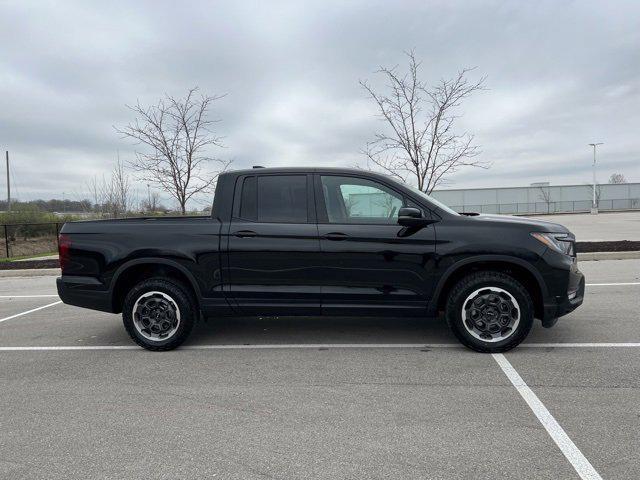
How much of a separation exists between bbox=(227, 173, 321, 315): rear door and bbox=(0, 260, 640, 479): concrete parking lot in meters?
0.56

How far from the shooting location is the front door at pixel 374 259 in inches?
180

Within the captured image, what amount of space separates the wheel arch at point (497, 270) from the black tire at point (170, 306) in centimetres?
254

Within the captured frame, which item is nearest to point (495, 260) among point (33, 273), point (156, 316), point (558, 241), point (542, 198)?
point (558, 241)

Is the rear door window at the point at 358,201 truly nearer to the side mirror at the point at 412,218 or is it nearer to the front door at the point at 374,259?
the front door at the point at 374,259

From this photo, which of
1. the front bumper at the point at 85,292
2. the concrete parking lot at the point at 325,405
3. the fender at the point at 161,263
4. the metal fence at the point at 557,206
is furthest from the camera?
the metal fence at the point at 557,206

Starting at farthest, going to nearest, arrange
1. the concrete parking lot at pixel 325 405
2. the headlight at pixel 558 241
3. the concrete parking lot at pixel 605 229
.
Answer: the concrete parking lot at pixel 605 229
the headlight at pixel 558 241
the concrete parking lot at pixel 325 405

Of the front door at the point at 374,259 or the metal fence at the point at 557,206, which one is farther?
the metal fence at the point at 557,206

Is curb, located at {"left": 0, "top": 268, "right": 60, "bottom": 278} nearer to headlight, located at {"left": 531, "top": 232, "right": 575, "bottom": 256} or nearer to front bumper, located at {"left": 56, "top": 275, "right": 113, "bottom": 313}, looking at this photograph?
front bumper, located at {"left": 56, "top": 275, "right": 113, "bottom": 313}

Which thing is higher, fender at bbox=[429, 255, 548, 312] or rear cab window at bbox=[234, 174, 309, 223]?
rear cab window at bbox=[234, 174, 309, 223]

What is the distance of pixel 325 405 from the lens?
11.5ft

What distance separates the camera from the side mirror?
4.38 m

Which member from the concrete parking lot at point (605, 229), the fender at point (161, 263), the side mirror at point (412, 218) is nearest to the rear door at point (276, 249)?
the fender at point (161, 263)

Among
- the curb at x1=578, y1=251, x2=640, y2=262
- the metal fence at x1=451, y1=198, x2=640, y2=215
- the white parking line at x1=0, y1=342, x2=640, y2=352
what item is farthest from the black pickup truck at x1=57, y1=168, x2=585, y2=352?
the metal fence at x1=451, y1=198, x2=640, y2=215

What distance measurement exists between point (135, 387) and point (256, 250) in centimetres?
166
